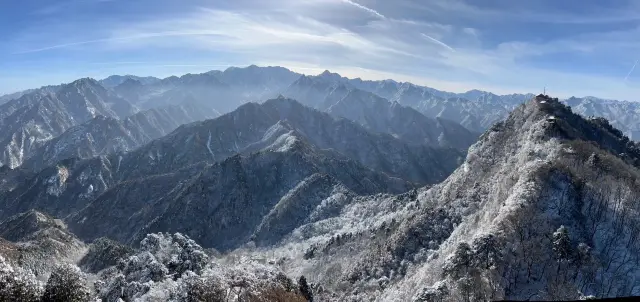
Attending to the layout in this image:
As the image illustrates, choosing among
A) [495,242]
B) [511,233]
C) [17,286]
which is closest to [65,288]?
[17,286]

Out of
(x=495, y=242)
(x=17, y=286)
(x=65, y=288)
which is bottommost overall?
(x=65, y=288)

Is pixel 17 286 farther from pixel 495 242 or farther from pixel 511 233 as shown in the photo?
pixel 511 233

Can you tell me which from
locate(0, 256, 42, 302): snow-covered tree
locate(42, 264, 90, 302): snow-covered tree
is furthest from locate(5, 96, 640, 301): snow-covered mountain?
locate(0, 256, 42, 302): snow-covered tree

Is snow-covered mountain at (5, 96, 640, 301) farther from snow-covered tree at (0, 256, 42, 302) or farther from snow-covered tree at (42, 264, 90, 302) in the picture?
snow-covered tree at (0, 256, 42, 302)

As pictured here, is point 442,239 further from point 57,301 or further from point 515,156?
point 57,301

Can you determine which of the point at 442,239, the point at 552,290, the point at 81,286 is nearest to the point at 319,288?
the point at 442,239

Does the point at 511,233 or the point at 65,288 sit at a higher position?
the point at 511,233

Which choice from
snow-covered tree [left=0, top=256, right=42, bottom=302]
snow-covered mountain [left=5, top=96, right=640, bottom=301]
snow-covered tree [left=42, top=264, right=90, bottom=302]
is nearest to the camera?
snow-covered tree [left=0, top=256, right=42, bottom=302]

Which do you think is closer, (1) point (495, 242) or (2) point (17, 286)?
(2) point (17, 286)

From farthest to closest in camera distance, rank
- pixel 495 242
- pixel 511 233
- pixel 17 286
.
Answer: pixel 511 233 < pixel 495 242 < pixel 17 286

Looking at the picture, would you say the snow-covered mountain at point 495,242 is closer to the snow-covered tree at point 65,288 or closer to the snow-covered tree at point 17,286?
the snow-covered tree at point 65,288
